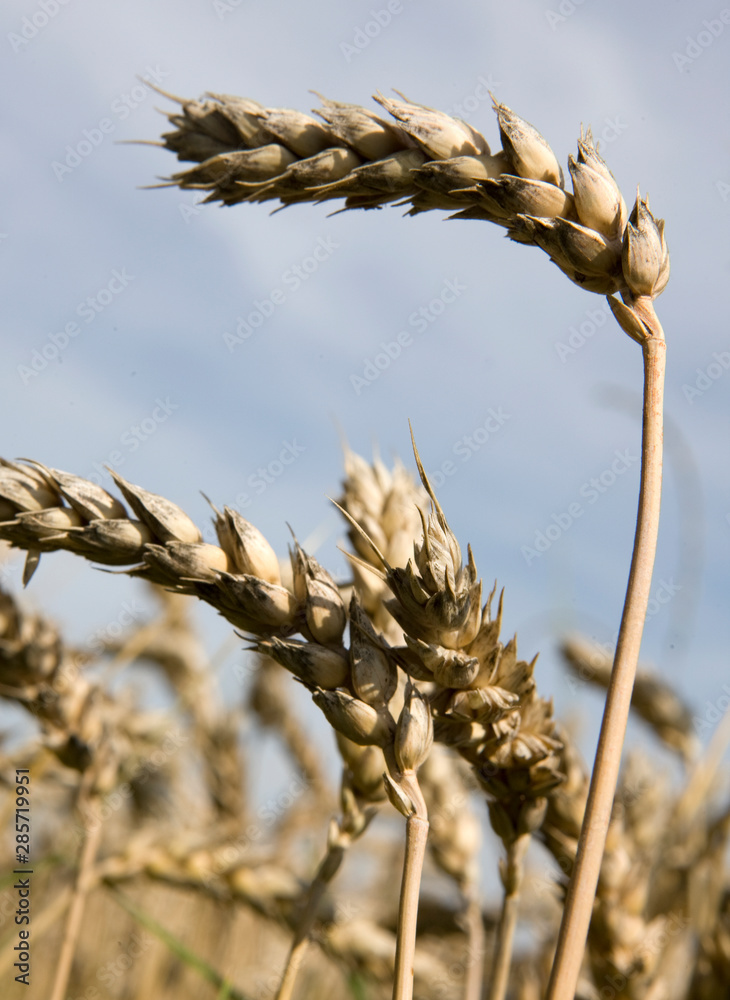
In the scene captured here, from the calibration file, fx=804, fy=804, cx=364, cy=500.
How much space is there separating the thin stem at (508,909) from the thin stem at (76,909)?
73cm

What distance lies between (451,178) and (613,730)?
559 mm

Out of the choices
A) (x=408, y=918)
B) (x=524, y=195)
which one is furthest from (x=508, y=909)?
(x=524, y=195)

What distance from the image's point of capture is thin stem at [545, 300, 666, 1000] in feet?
2.13

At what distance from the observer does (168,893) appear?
358 cm

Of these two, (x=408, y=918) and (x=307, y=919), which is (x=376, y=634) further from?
(x=307, y=919)

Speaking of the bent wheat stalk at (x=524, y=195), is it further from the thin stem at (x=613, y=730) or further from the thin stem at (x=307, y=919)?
the thin stem at (x=307, y=919)

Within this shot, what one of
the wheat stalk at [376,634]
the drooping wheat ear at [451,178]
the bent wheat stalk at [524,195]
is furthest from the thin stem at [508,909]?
the drooping wheat ear at [451,178]

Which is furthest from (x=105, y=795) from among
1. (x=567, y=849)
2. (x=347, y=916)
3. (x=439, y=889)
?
(x=439, y=889)

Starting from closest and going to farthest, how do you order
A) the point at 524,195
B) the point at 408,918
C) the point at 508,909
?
the point at 408,918, the point at 524,195, the point at 508,909

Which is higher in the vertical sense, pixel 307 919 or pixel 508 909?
pixel 508 909

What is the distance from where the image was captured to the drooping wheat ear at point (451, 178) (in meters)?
0.80

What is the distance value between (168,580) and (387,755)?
0.30 metres

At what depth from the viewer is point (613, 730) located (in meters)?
0.67

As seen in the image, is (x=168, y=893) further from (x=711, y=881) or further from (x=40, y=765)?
(x=711, y=881)
